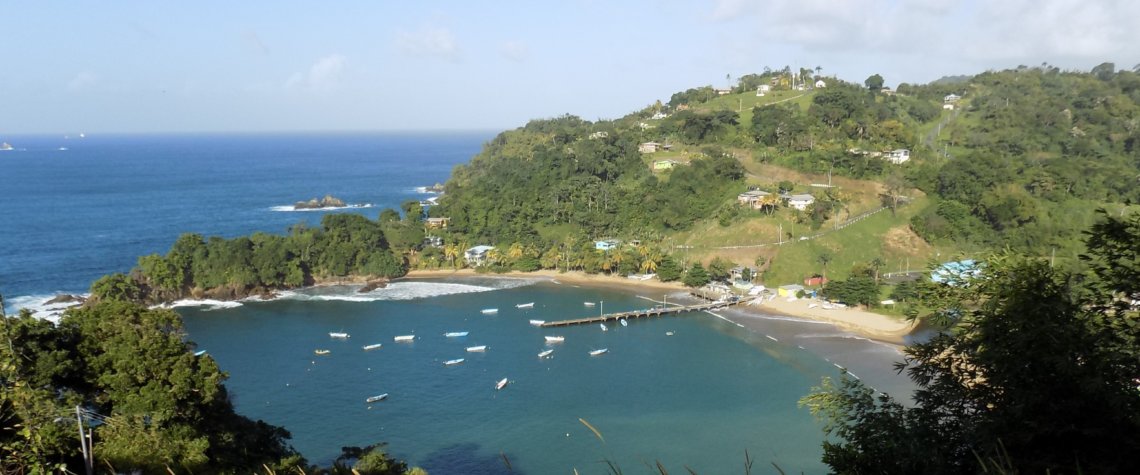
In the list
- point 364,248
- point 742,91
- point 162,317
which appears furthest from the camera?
point 742,91

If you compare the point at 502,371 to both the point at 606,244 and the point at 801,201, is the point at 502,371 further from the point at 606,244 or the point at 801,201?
the point at 801,201

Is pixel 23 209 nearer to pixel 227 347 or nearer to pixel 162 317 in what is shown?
pixel 227 347

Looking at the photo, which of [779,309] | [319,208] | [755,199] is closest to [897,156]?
[755,199]

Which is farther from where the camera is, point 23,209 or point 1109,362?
point 23,209

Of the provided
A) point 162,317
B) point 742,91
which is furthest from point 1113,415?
point 742,91

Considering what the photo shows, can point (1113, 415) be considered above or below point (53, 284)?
above

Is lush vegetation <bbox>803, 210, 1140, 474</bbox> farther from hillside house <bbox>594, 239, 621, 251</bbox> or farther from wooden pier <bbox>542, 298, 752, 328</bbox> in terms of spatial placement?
hillside house <bbox>594, 239, 621, 251</bbox>
